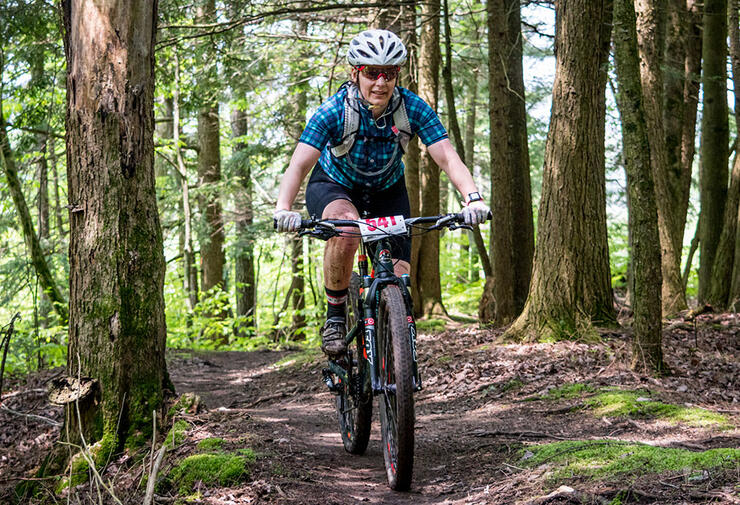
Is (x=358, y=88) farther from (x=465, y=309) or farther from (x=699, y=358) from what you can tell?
(x=465, y=309)

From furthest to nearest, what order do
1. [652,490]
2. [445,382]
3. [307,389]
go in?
1. [307,389]
2. [445,382]
3. [652,490]

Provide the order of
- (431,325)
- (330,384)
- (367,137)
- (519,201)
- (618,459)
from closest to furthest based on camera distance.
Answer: (618,459)
(367,137)
(330,384)
(519,201)
(431,325)

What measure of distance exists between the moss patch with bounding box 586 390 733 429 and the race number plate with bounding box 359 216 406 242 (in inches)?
111

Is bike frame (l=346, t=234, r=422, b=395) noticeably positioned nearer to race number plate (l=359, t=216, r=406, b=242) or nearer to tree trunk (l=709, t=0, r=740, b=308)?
race number plate (l=359, t=216, r=406, b=242)

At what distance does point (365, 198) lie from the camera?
4.69 meters

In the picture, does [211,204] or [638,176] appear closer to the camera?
[638,176]

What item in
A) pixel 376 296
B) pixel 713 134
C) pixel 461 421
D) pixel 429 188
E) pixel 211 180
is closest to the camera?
pixel 376 296

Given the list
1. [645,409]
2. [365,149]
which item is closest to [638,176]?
[645,409]

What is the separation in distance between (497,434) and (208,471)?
91.2 inches

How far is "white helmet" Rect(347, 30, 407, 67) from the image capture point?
13.9ft

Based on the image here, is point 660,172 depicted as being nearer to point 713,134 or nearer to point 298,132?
point 713,134

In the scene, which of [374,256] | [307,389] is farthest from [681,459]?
[307,389]

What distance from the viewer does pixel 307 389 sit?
8.69 meters

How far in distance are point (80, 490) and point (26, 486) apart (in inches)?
22.8
